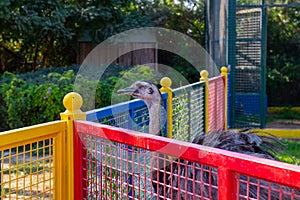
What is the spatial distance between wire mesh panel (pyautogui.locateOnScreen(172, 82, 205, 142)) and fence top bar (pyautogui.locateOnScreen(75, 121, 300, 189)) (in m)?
2.32

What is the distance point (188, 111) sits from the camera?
16.0ft

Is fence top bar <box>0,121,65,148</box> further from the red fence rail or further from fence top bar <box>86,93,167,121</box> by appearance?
fence top bar <box>86,93,167,121</box>

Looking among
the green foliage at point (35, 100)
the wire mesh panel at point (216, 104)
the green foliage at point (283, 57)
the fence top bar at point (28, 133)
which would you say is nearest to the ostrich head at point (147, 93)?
the fence top bar at point (28, 133)

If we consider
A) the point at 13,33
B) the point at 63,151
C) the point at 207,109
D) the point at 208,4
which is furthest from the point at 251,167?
the point at 13,33

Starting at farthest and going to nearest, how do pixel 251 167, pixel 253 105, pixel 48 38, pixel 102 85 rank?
pixel 48 38, pixel 253 105, pixel 102 85, pixel 251 167

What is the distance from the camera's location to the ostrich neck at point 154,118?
10.5 ft

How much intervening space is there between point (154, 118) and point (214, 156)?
1.60 metres

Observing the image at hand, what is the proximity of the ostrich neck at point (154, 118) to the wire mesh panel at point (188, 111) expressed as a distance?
1112 millimetres

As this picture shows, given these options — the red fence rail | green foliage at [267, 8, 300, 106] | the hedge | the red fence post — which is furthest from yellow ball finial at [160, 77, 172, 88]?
green foliage at [267, 8, 300, 106]

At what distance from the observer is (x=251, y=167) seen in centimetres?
154

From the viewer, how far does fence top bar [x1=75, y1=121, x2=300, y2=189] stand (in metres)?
1.46

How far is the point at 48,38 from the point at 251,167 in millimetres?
9259

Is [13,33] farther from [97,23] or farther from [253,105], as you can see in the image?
[253,105]

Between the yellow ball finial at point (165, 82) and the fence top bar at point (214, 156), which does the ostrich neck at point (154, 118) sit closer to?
the yellow ball finial at point (165, 82)
